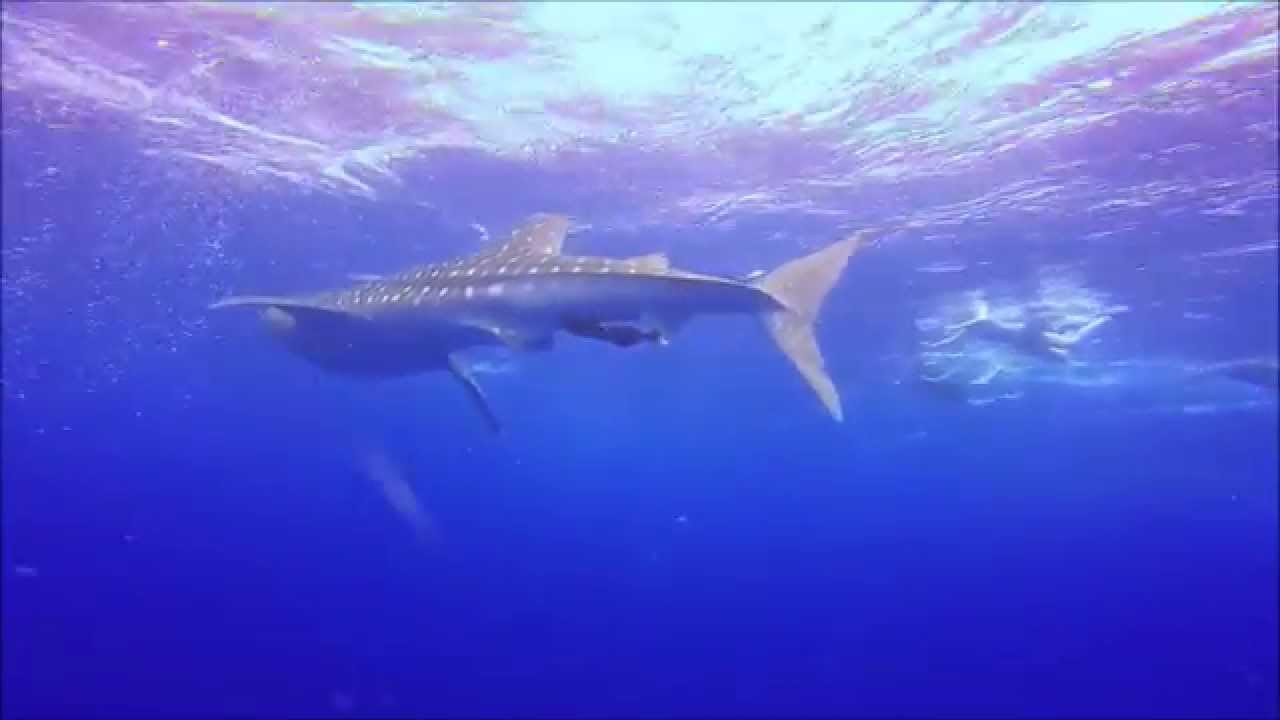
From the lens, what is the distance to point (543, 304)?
8.27 metres

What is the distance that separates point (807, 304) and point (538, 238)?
9.70 feet

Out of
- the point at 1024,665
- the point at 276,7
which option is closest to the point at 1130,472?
the point at 1024,665

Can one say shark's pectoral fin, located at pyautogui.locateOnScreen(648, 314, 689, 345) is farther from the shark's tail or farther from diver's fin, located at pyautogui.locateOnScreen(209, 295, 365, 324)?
diver's fin, located at pyautogui.locateOnScreen(209, 295, 365, 324)

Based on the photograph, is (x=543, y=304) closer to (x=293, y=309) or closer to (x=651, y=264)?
(x=651, y=264)

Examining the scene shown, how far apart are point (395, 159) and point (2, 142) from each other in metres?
Answer: 6.10

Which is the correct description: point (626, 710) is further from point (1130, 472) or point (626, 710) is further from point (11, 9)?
point (1130, 472)

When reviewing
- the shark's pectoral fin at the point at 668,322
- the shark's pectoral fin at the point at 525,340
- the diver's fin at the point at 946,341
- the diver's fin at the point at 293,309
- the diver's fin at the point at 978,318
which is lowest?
the shark's pectoral fin at the point at 668,322

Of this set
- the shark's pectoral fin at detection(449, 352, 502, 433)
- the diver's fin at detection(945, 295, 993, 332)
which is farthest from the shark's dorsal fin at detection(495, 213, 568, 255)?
the diver's fin at detection(945, 295, 993, 332)

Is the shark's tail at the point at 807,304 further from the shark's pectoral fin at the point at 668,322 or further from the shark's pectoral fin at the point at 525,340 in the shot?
the shark's pectoral fin at the point at 525,340

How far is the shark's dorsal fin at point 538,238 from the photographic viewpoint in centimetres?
945

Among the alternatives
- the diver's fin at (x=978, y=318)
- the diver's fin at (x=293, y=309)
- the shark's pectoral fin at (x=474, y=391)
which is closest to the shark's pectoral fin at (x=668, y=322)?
the diver's fin at (x=293, y=309)

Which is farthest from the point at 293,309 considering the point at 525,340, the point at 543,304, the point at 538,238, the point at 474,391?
the point at 543,304

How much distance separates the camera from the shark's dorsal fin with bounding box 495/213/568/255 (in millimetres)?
9453

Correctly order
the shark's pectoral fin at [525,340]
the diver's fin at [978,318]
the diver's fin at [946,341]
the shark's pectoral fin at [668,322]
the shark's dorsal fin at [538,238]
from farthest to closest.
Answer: the diver's fin at [946,341], the diver's fin at [978,318], the shark's dorsal fin at [538,238], the shark's pectoral fin at [525,340], the shark's pectoral fin at [668,322]
